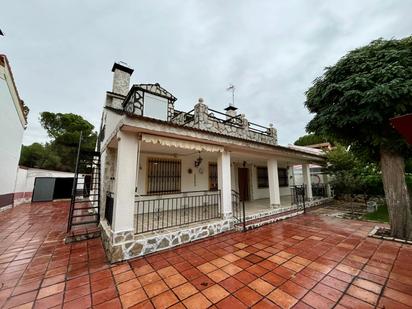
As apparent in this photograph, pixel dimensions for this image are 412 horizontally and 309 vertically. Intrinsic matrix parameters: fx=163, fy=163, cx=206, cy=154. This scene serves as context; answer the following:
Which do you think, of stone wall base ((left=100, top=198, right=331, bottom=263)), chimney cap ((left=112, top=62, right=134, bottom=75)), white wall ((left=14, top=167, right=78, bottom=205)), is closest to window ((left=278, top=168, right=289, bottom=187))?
stone wall base ((left=100, top=198, right=331, bottom=263))

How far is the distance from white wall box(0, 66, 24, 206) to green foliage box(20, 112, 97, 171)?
10.5 meters

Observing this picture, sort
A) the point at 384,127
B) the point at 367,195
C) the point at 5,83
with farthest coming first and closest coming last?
the point at 367,195 → the point at 5,83 → the point at 384,127

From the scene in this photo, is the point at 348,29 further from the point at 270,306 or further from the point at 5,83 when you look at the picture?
the point at 5,83

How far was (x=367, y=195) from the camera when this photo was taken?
12211 mm

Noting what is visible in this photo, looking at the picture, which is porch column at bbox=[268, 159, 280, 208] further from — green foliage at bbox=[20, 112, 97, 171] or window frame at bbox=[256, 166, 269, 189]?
green foliage at bbox=[20, 112, 97, 171]

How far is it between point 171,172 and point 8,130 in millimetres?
11328

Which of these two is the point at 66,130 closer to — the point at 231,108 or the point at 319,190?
the point at 231,108

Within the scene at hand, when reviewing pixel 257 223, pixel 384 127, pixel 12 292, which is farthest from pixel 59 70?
pixel 384 127

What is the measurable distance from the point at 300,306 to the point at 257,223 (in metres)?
4.63

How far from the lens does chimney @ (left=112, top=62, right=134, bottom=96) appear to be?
31.9 ft

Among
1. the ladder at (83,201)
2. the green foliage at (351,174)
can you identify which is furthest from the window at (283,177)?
the ladder at (83,201)

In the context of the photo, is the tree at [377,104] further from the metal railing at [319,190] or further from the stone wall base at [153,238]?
the metal railing at [319,190]

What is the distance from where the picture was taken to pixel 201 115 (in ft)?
34.7

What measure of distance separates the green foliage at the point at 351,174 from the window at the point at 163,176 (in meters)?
11.7
